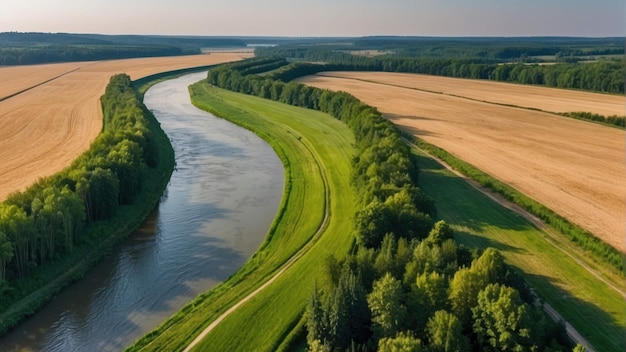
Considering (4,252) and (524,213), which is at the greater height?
(4,252)

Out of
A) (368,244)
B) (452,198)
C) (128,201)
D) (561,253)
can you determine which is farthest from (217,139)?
(561,253)

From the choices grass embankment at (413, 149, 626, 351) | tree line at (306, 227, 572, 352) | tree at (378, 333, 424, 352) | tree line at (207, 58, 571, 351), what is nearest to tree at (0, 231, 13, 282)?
tree line at (207, 58, 571, 351)

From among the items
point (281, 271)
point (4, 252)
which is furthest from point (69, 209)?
point (281, 271)

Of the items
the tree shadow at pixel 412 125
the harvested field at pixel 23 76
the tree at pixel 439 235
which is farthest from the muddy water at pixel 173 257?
the harvested field at pixel 23 76

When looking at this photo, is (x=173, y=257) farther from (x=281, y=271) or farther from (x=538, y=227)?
(x=538, y=227)

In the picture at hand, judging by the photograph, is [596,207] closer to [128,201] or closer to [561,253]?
[561,253]

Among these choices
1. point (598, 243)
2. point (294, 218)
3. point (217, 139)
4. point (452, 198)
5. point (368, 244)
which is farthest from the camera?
point (217, 139)

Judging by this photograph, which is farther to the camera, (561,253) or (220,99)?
(220,99)
